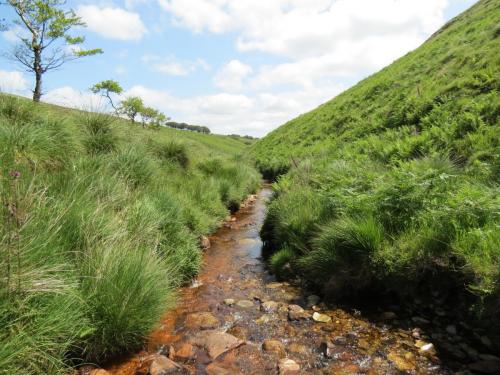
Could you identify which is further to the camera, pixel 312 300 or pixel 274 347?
Answer: pixel 312 300

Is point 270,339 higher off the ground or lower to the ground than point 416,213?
lower

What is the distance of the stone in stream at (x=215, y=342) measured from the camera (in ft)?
13.0

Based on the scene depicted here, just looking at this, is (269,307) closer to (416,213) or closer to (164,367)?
(164,367)

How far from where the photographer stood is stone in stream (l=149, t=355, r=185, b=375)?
11.6ft

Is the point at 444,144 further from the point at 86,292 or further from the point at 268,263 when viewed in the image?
the point at 86,292

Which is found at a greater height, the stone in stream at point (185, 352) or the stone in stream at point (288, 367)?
the stone in stream at point (288, 367)

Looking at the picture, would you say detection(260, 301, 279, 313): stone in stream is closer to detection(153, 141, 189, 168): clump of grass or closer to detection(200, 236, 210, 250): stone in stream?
detection(200, 236, 210, 250): stone in stream

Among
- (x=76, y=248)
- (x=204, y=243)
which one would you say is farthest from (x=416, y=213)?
(x=204, y=243)

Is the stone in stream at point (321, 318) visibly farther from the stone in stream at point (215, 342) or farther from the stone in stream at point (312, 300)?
the stone in stream at point (215, 342)

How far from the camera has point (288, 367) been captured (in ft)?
12.1

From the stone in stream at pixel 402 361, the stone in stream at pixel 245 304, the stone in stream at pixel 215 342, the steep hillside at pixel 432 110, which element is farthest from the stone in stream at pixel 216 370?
the steep hillside at pixel 432 110

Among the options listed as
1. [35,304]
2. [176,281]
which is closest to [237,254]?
[176,281]

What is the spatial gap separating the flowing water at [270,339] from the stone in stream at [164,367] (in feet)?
0.03

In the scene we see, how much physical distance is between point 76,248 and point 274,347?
2.54 meters
